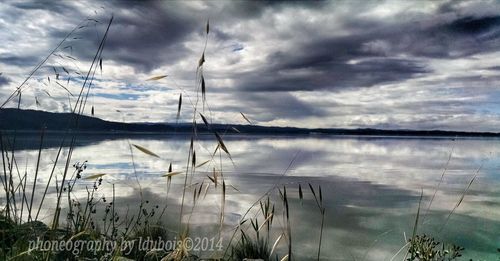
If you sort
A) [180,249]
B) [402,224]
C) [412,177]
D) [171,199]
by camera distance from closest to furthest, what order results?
[180,249] → [402,224] → [171,199] → [412,177]

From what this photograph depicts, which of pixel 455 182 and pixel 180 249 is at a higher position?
pixel 180 249

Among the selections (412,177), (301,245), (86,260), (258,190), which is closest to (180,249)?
(86,260)

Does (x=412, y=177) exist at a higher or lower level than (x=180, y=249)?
lower

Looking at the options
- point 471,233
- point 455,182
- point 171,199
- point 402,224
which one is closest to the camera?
point 471,233

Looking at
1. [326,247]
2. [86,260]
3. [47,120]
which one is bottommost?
[326,247]

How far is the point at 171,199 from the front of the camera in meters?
9.95

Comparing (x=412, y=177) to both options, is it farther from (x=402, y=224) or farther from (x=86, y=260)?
(x=86, y=260)

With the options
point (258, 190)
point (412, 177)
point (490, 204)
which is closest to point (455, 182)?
point (412, 177)

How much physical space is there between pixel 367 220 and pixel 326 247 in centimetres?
230

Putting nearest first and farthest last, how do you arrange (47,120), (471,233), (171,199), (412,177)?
(47,120) → (471,233) → (171,199) → (412,177)

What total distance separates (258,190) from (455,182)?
27.6 ft

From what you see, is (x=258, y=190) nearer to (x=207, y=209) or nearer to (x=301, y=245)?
(x=207, y=209)

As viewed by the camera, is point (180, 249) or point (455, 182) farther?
point (455, 182)

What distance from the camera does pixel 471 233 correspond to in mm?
7871
